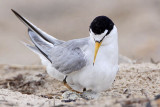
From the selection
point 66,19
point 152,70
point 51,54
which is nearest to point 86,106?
point 51,54

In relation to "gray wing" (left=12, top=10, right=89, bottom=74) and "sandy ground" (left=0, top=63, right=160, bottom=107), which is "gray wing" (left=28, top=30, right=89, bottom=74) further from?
"sandy ground" (left=0, top=63, right=160, bottom=107)

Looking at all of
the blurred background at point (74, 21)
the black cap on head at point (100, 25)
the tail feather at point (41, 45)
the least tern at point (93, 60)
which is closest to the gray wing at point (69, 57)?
the least tern at point (93, 60)

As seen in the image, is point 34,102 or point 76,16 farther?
point 76,16

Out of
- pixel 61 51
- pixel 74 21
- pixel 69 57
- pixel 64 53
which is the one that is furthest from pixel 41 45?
pixel 74 21

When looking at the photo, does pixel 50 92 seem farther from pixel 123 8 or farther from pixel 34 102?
pixel 123 8

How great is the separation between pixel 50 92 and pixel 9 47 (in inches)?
250

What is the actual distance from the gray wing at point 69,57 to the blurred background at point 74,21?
5056mm

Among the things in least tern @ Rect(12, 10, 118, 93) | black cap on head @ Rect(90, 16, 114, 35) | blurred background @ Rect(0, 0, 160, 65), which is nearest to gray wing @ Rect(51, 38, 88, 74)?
least tern @ Rect(12, 10, 118, 93)

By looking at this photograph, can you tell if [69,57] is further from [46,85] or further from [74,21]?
[74,21]

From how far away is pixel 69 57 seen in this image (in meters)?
5.02

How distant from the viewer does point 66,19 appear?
12930 millimetres

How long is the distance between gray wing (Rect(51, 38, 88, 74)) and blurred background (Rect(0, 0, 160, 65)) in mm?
5056

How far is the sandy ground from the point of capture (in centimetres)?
443

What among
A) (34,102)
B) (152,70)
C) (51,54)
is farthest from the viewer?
(152,70)
